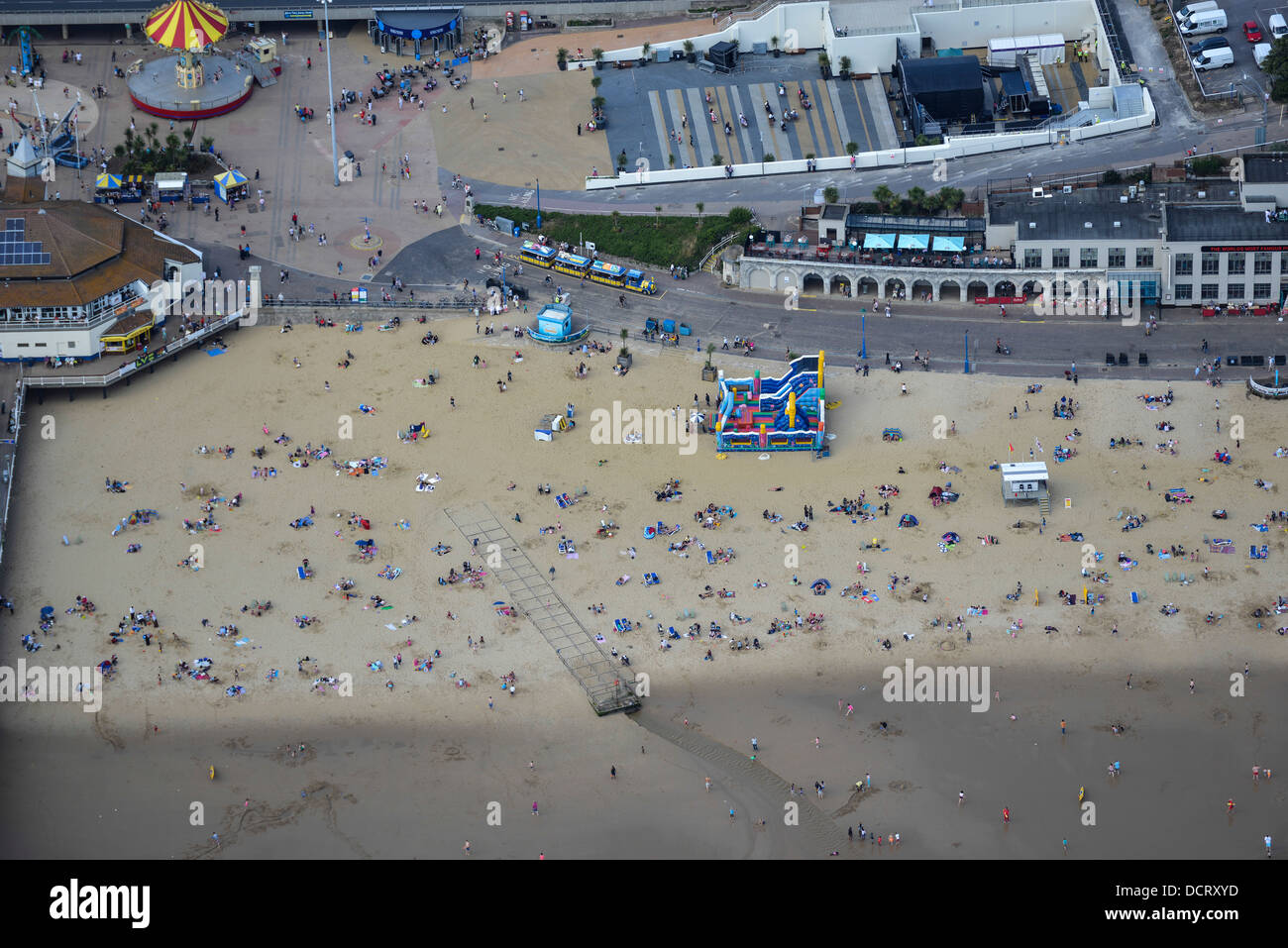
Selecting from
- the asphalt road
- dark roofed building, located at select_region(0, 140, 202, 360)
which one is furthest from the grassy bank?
dark roofed building, located at select_region(0, 140, 202, 360)

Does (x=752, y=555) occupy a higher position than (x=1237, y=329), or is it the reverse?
(x=1237, y=329)

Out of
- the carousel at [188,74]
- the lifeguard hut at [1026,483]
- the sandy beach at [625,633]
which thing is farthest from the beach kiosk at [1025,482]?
the carousel at [188,74]

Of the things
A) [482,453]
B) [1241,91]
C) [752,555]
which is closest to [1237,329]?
[1241,91]

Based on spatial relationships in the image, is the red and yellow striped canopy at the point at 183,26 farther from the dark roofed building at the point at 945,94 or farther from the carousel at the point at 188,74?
the dark roofed building at the point at 945,94

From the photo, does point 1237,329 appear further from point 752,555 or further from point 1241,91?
point 752,555

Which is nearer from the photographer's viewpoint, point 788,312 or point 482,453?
point 482,453
